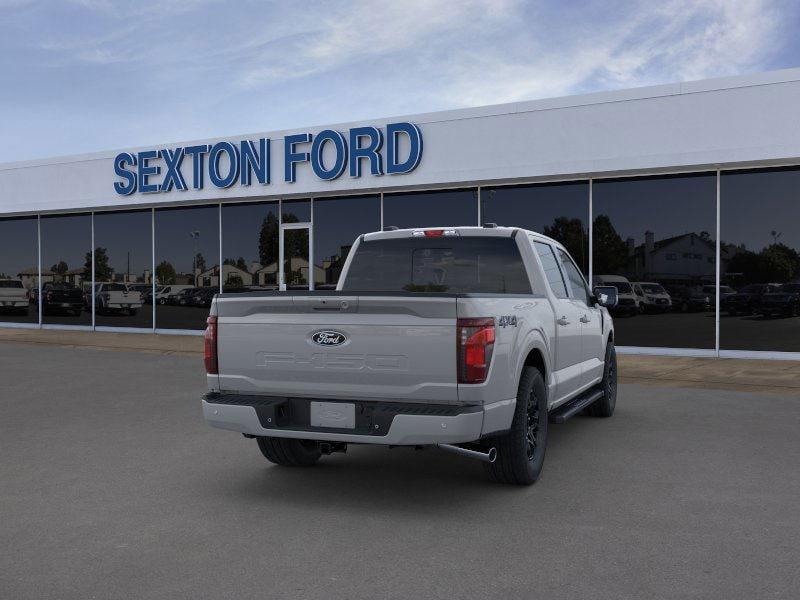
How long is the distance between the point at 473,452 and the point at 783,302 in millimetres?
11244

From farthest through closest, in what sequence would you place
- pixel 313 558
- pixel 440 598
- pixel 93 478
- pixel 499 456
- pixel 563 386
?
pixel 563 386
pixel 93 478
pixel 499 456
pixel 313 558
pixel 440 598

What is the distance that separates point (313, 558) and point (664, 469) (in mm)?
3242

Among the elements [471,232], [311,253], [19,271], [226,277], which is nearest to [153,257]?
[226,277]

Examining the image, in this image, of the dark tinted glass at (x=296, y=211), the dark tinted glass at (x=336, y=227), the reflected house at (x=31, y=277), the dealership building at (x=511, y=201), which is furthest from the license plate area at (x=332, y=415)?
the reflected house at (x=31, y=277)

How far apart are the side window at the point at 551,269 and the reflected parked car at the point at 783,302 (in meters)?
8.89

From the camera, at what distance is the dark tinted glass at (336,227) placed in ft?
62.2

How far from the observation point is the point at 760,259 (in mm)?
14914

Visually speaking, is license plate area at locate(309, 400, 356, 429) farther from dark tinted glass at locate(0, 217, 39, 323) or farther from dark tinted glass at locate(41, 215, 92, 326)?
dark tinted glass at locate(0, 217, 39, 323)

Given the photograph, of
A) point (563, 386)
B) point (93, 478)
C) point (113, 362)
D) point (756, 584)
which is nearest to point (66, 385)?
point (113, 362)

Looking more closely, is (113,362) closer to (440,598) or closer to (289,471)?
(289,471)

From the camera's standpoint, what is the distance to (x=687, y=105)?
48.0 ft

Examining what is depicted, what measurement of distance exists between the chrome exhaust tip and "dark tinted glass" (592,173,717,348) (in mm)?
10844

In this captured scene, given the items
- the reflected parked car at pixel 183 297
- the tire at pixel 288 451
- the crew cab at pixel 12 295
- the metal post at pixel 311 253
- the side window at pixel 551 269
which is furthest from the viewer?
the crew cab at pixel 12 295

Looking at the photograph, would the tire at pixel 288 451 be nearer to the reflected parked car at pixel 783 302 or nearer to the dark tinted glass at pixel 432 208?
the reflected parked car at pixel 783 302
